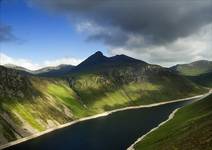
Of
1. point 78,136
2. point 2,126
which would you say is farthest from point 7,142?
point 78,136

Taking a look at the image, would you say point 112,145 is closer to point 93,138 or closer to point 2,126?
point 93,138

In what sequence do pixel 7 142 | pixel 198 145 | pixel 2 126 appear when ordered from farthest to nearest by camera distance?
A: pixel 2 126, pixel 7 142, pixel 198 145

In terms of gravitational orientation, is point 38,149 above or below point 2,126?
below

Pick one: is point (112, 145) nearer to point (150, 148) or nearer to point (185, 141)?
point (150, 148)

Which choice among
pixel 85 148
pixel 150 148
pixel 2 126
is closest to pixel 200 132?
pixel 150 148

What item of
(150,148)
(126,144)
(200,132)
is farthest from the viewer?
(126,144)

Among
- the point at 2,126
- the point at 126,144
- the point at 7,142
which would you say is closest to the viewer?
the point at 126,144

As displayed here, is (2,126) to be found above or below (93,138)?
above

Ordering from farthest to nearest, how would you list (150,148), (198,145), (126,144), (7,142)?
(7,142)
(126,144)
(150,148)
(198,145)

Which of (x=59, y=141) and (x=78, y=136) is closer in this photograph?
(x=59, y=141)
